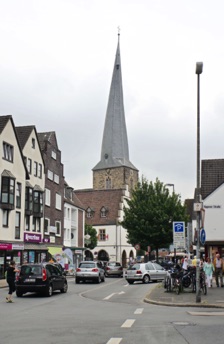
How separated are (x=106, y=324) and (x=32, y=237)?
36940mm

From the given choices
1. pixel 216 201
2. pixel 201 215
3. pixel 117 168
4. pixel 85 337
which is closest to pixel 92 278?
pixel 216 201

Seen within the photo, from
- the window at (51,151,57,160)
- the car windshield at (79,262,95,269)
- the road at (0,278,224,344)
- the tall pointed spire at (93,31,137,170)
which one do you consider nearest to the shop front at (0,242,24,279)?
the car windshield at (79,262,95,269)

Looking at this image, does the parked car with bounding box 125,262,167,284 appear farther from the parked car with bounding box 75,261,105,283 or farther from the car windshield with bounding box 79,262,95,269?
the car windshield with bounding box 79,262,95,269

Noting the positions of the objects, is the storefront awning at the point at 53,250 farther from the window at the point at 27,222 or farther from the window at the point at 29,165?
the window at the point at 29,165

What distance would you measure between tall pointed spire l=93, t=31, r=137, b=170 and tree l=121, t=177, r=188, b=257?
183 ft

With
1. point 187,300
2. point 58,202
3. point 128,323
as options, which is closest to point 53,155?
point 58,202

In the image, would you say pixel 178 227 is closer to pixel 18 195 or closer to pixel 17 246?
pixel 17 246

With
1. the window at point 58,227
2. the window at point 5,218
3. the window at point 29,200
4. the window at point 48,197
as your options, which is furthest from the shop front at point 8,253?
the window at point 58,227

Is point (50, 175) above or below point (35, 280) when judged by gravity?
above

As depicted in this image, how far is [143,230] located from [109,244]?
33808 millimetres

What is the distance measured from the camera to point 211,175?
3866cm

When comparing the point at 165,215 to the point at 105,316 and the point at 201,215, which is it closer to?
the point at 201,215

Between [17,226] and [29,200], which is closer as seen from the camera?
[17,226]

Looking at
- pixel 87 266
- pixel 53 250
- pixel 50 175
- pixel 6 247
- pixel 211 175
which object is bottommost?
pixel 87 266
